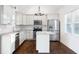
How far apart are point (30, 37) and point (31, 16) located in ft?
5.25

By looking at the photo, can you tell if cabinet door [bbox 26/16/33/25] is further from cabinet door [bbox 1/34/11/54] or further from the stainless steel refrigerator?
cabinet door [bbox 1/34/11/54]

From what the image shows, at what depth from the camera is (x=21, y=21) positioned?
866 cm

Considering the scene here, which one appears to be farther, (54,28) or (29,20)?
(29,20)

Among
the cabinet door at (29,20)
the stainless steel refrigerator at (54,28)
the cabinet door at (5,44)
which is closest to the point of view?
the cabinet door at (5,44)

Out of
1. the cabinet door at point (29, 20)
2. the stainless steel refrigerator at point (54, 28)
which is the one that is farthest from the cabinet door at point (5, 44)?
the cabinet door at point (29, 20)

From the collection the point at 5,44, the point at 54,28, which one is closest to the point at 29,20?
the point at 54,28

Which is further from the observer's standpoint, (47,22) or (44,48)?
(47,22)

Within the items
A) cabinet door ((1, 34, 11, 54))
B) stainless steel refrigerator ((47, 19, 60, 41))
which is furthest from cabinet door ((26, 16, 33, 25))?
cabinet door ((1, 34, 11, 54))

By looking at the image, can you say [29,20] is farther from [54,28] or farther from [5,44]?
[5,44]

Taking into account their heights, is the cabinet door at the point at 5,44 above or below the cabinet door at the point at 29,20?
below

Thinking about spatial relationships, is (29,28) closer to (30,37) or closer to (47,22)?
(30,37)

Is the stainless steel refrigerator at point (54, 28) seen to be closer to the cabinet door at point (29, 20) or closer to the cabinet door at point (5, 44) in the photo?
the cabinet door at point (29, 20)

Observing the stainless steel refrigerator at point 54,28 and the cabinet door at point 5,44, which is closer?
the cabinet door at point 5,44
